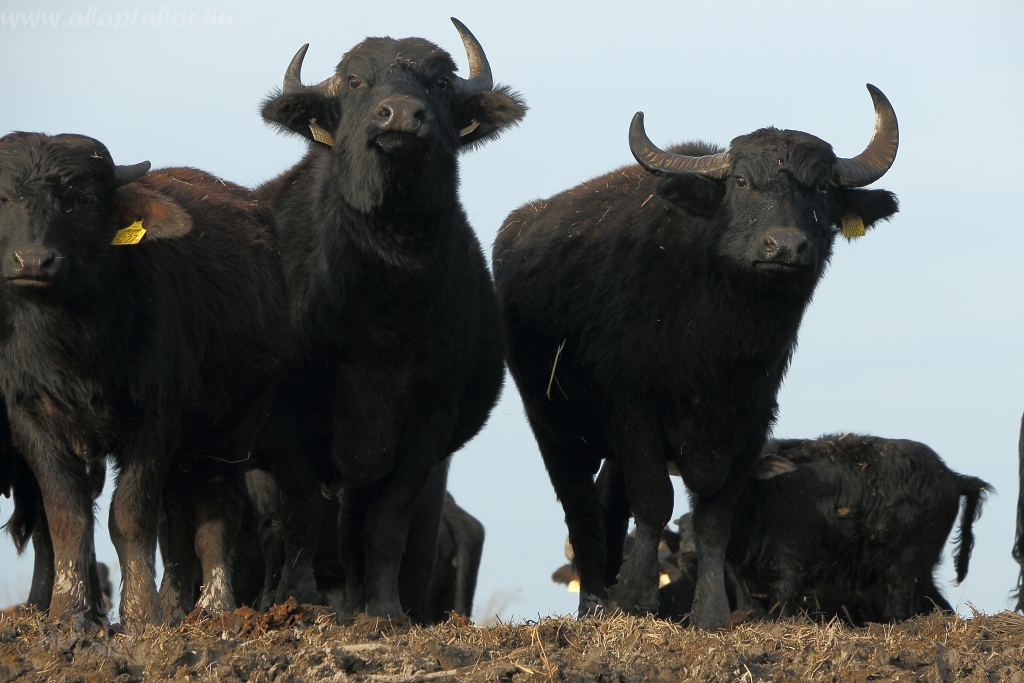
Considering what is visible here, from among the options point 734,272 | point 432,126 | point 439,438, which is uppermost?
point 432,126

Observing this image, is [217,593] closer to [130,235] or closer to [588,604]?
[130,235]

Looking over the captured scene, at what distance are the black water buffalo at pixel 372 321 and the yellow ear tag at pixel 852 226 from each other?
2.22 meters

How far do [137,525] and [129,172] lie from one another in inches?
68.3

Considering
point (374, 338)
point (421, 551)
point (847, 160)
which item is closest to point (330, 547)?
point (421, 551)

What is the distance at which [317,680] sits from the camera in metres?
5.49

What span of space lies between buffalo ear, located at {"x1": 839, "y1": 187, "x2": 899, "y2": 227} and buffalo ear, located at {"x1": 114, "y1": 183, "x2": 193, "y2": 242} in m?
4.20

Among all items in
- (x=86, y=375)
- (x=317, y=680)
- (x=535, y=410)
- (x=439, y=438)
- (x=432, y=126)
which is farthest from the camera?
(x=535, y=410)

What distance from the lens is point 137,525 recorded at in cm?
690

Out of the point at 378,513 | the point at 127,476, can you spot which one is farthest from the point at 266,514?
the point at 127,476

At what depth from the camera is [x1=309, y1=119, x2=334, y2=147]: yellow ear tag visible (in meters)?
8.56

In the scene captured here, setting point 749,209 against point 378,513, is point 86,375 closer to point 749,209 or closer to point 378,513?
point 378,513

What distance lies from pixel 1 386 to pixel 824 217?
477cm

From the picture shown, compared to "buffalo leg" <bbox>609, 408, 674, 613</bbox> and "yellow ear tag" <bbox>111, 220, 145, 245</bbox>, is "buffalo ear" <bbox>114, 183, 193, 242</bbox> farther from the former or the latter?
"buffalo leg" <bbox>609, 408, 674, 613</bbox>

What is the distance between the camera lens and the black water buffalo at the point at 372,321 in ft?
26.9
